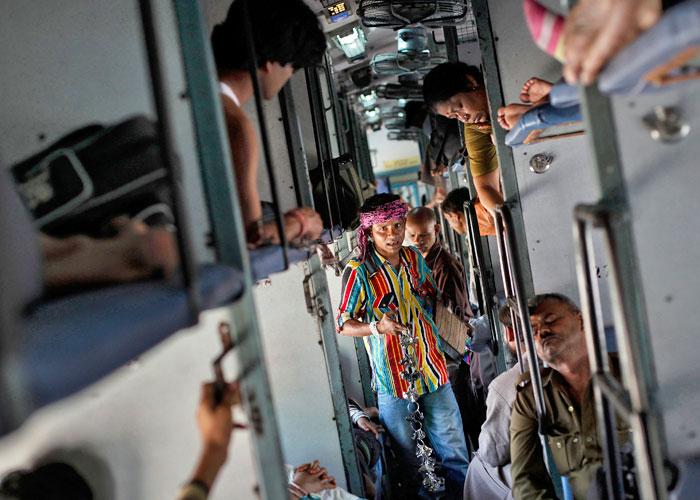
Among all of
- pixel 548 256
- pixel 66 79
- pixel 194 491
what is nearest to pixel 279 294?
pixel 548 256

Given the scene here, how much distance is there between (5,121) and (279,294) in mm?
1981

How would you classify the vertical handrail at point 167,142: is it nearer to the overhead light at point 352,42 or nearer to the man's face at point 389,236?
the man's face at point 389,236

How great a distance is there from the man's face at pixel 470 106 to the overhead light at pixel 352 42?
7.39 feet

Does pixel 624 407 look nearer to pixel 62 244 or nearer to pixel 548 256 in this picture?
pixel 62 244

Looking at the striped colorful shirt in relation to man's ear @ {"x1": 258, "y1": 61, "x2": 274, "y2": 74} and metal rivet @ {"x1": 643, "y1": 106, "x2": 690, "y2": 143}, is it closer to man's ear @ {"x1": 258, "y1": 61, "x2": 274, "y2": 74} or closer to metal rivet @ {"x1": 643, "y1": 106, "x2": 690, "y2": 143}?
man's ear @ {"x1": 258, "y1": 61, "x2": 274, "y2": 74}

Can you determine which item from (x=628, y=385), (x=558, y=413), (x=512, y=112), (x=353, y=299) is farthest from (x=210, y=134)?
(x=353, y=299)

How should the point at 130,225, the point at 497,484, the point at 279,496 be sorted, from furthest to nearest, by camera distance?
the point at 497,484, the point at 279,496, the point at 130,225

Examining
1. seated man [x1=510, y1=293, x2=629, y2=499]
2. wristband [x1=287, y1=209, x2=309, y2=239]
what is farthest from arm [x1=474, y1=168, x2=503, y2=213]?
wristband [x1=287, y1=209, x2=309, y2=239]

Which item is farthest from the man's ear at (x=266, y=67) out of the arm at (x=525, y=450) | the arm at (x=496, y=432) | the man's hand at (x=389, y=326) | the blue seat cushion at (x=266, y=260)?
the man's hand at (x=389, y=326)

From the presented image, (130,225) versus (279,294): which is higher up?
(130,225)

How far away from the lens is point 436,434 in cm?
439

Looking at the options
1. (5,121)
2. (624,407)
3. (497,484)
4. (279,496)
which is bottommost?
(497,484)

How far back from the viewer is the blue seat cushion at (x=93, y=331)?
2.97 feet

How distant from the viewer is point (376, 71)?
6.84 meters
